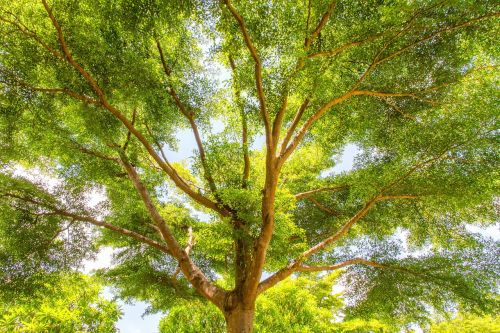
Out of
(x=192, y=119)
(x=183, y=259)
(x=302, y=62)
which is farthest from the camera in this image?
(x=192, y=119)

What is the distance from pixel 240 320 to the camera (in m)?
5.41

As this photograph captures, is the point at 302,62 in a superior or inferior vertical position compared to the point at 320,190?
superior

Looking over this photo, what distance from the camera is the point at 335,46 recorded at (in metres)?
5.75

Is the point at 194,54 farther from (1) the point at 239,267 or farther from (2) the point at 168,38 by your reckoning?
(1) the point at 239,267

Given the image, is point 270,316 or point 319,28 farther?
point 270,316

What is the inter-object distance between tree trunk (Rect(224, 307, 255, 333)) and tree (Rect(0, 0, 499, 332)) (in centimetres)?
3

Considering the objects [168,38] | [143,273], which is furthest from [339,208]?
[168,38]

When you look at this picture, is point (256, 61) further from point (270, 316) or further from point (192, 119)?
point (270, 316)

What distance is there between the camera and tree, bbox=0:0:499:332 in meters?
5.32

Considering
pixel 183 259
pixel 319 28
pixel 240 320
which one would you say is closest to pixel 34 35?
pixel 183 259

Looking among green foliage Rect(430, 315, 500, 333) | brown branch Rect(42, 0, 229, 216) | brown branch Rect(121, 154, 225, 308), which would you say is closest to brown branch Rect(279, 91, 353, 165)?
brown branch Rect(42, 0, 229, 216)

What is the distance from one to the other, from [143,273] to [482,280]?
6936 millimetres

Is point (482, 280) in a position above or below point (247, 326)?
below

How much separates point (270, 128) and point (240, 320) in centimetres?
343
